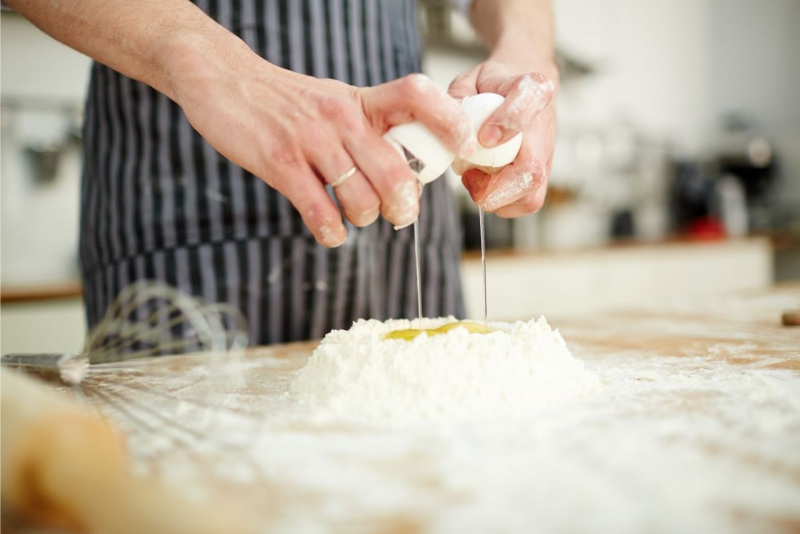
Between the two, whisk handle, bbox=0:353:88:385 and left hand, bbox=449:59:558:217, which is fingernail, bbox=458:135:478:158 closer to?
left hand, bbox=449:59:558:217

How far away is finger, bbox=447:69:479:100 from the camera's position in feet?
3.00

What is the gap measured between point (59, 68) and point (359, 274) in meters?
1.42

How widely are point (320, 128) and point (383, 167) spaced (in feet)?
0.25

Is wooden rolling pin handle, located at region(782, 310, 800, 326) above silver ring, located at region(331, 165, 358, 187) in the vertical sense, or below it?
below

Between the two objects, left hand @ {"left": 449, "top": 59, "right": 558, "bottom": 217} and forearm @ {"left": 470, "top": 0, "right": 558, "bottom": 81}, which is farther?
Answer: forearm @ {"left": 470, "top": 0, "right": 558, "bottom": 81}

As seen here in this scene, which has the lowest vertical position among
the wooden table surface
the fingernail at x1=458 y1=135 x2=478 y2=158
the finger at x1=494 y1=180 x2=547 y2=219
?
the wooden table surface

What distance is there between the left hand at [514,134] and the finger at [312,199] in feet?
0.58

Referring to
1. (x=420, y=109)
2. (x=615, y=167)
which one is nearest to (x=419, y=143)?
(x=420, y=109)

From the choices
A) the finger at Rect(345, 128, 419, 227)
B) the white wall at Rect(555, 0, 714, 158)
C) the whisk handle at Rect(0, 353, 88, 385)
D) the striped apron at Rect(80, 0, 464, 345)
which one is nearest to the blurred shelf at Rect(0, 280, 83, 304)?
the striped apron at Rect(80, 0, 464, 345)

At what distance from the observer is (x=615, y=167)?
12.7ft

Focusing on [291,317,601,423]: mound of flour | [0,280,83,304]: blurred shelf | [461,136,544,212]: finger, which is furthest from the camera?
[0,280,83,304]: blurred shelf

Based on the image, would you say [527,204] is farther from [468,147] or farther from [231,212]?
[231,212]

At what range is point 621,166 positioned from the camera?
3887mm

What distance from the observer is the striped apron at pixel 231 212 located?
109cm
